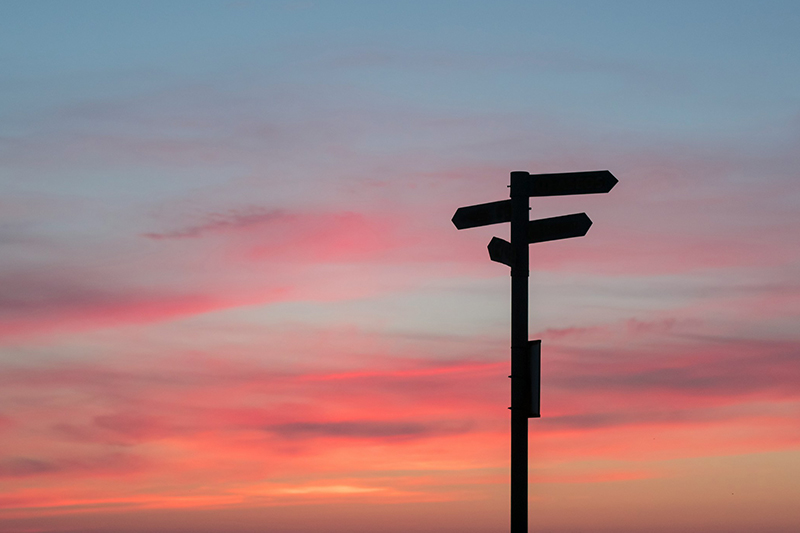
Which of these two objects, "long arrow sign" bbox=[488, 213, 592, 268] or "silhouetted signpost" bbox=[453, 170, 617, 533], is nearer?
"silhouetted signpost" bbox=[453, 170, 617, 533]

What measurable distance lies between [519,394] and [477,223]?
242 centimetres

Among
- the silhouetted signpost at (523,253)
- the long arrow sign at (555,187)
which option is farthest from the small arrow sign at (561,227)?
the long arrow sign at (555,187)

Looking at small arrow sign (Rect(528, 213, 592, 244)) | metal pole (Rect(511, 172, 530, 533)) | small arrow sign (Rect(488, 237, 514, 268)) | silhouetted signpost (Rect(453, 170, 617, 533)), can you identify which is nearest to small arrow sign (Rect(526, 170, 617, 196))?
silhouetted signpost (Rect(453, 170, 617, 533))

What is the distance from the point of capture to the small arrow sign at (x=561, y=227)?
12.9m

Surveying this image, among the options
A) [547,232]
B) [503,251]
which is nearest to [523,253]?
[503,251]

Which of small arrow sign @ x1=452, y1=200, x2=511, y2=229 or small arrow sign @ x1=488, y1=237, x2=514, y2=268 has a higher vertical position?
small arrow sign @ x1=452, y1=200, x2=511, y2=229

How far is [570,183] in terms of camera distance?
42.8 ft

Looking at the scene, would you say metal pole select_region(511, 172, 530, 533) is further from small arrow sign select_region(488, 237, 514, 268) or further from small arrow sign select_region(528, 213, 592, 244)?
small arrow sign select_region(528, 213, 592, 244)

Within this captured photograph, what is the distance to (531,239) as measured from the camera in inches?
513

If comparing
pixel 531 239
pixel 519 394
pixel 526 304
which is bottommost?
pixel 519 394

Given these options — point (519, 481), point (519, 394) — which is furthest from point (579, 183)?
point (519, 481)

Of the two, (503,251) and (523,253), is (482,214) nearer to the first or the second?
(503,251)

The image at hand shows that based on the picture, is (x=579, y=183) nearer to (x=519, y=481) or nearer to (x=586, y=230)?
(x=586, y=230)

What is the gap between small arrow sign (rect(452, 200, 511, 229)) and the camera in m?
13.3
